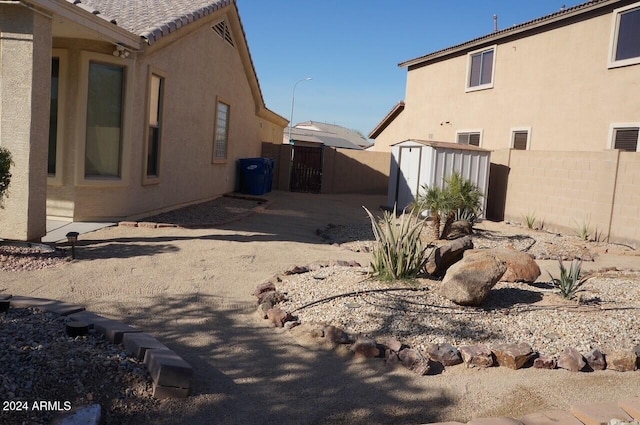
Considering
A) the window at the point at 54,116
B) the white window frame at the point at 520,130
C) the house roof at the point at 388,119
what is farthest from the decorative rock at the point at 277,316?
the house roof at the point at 388,119

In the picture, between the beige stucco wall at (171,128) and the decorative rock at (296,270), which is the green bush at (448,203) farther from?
the beige stucco wall at (171,128)

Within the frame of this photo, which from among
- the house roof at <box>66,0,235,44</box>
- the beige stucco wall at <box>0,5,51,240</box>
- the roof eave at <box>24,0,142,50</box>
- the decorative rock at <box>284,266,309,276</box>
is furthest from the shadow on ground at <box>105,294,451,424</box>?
the house roof at <box>66,0,235,44</box>

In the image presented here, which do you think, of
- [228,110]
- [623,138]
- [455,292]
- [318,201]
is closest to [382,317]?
[455,292]

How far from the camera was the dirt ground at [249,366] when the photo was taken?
383cm

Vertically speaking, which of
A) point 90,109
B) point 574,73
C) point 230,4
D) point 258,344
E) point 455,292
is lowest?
point 258,344

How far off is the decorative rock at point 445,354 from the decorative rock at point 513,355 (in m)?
0.32

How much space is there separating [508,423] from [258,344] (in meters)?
2.23

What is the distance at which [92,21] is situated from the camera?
836 centimetres

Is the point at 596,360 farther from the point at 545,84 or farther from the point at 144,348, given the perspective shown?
the point at 545,84

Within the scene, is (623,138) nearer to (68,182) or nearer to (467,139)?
(467,139)

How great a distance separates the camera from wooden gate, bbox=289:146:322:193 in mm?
24266

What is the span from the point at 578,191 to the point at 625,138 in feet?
6.34

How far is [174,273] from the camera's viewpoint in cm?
710

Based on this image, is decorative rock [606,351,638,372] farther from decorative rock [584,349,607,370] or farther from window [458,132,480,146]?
window [458,132,480,146]
